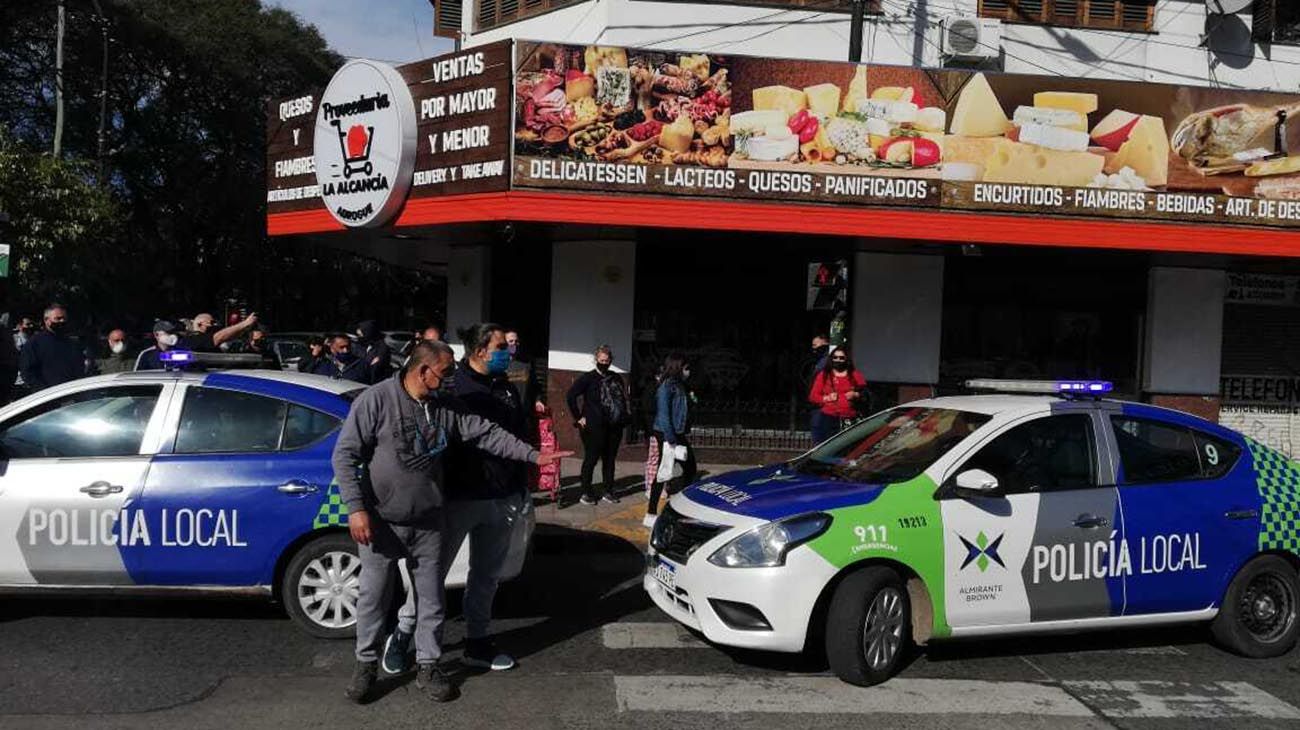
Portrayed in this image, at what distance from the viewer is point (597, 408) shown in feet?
34.3

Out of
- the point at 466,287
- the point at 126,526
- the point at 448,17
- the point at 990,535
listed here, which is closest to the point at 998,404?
the point at 990,535

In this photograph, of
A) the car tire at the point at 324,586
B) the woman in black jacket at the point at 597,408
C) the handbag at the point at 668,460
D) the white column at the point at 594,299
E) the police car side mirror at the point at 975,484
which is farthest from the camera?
the white column at the point at 594,299

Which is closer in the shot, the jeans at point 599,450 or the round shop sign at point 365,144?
the jeans at point 599,450

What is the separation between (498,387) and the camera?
5.52 m

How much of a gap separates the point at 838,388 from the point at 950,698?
527 centimetres

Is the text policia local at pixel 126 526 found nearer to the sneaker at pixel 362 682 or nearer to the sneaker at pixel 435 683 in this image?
the sneaker at pixel 362 682

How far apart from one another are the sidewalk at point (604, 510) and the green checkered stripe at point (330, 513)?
3663 millimetres

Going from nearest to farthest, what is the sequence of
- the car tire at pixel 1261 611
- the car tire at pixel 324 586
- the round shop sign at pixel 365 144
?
the car tire at pixel 324 586
the car tire at pixel 1261 611
the round shop sign at pixel 365 144

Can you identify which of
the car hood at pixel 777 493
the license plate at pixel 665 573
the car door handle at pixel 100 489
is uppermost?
the car hood at pixel 777 493

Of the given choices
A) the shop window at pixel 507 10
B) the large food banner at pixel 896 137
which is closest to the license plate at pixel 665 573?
the large food banner at pixel 896 137

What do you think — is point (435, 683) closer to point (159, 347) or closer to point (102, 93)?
point (159, 347)

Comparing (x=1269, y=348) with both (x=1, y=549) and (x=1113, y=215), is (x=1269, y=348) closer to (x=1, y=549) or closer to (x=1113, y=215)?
(x=1113, y=215)

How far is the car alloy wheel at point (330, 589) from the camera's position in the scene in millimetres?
5859

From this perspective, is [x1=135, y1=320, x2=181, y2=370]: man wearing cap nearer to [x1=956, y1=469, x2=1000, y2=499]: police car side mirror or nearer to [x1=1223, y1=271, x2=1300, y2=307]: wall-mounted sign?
[x1=956, y1=469, x2=1000, y2=499]: police car side mirror
